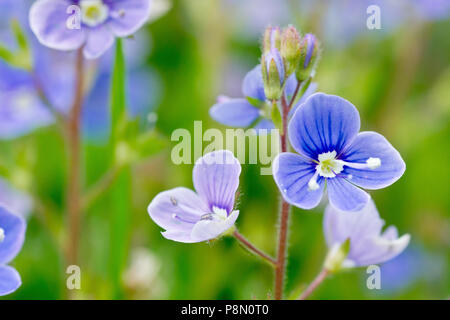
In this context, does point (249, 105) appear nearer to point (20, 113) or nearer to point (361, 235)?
point (361, 235)

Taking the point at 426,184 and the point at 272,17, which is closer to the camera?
the point at 426,184

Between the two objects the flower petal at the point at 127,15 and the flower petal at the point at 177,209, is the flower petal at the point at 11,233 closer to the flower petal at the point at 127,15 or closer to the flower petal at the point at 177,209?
the flower petal at the point at 177,209

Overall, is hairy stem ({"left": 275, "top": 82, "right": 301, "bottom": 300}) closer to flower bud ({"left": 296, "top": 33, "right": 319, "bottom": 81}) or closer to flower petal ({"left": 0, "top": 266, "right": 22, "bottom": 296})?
flower bud ({"left": 296, "top": 33, "right": 319, "bottom": 81})

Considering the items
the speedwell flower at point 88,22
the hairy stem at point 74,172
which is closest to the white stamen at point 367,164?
the speedwell flower at point 88,22

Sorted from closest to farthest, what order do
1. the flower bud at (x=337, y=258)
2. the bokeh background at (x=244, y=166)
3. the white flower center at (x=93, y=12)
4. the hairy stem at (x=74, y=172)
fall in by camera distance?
the flower bud at (x=337, y=258)
the white flower center at (x=93, y=12)
the hairy stem at (x=74, y=172)
the bokeh background at (x=244, y=166)

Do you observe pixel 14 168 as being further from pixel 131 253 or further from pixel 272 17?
pixel 272 17

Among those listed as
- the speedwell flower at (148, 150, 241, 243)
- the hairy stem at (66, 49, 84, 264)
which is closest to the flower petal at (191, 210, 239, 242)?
the speedwell flower at (148, 150, 241, 243)
